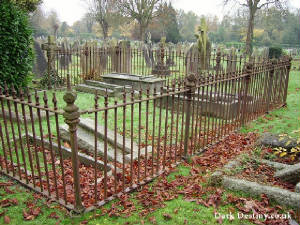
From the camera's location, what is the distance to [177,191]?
3.83m

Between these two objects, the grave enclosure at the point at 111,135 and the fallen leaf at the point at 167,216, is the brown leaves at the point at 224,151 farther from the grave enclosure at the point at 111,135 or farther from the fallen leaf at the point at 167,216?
the fallen leaf at the point at 167,216

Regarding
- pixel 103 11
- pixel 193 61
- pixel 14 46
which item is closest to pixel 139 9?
pixel 103 11

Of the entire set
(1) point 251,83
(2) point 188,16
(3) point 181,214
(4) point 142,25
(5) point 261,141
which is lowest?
(3) point 181,214

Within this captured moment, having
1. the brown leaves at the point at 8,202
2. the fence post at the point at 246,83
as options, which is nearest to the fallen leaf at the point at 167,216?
the brown leaves at the point at 8,202

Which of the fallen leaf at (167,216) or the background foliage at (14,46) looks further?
the background foliage at (14,46)

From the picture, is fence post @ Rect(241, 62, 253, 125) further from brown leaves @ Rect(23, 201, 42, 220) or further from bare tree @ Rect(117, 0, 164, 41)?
bare tree @ Rect(117, 0, 164, 41)

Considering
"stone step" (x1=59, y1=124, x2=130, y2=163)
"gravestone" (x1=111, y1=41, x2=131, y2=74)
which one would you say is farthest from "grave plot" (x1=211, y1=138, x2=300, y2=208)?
"gravestone" (x1=111, y1=41, x2=131, y2=74)

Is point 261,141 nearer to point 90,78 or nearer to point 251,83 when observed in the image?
point 251,83

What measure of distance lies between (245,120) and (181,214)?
4.34m

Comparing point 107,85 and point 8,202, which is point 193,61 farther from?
point 8,202

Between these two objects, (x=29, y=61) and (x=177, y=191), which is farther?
(x=29, y=61)

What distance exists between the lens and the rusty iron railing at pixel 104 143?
3.24m

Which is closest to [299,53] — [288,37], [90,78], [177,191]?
[288,37]

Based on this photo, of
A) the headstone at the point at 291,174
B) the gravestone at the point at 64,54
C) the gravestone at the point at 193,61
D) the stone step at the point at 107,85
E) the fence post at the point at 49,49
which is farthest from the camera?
the gravestone at the point at 193,61
